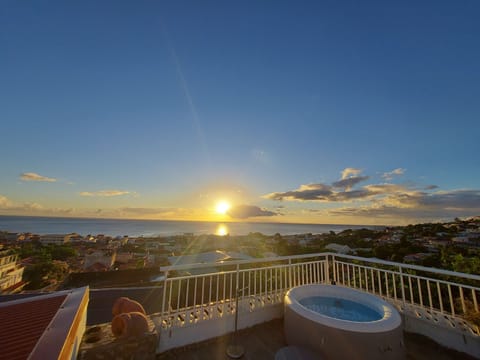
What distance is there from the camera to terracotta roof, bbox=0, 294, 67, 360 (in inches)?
52.1

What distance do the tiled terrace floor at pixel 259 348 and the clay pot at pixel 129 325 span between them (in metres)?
0.42

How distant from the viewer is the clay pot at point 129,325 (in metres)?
2.12

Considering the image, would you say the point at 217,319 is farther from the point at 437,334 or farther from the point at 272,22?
the point at 272,22

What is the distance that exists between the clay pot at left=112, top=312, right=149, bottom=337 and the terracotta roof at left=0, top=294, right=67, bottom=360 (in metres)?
0.60

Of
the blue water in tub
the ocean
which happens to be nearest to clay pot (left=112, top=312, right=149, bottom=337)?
the blue water in tub

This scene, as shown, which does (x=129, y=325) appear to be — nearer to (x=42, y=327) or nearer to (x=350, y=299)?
(x=42, y=327)

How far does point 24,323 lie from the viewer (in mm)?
1724

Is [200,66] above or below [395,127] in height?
above

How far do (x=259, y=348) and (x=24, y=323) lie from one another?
2393 millimetres

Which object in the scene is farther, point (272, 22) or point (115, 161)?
point (115, 161)

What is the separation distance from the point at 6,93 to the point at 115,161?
3.82 meters

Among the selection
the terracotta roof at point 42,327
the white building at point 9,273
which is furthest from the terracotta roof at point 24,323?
the white building at point 9,273

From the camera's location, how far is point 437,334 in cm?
260

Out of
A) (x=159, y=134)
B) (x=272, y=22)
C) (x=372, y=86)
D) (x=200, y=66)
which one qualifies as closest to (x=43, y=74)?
(x=159, y=134)
